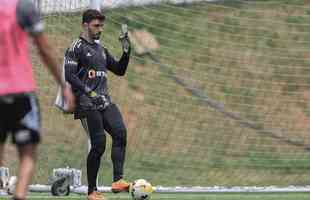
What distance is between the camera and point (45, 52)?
698cm

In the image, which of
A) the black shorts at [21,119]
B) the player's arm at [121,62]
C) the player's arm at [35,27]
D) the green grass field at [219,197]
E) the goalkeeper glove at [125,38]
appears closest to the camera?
the player's arm at [35,27]

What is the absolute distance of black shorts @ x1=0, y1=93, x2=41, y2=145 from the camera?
23.2 ft

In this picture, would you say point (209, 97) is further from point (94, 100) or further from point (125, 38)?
point (94, 100)

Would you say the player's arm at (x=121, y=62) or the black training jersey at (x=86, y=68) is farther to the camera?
the player's arm at (x=121, y=62)

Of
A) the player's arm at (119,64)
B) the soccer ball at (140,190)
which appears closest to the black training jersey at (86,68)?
the player's arm at (119,64)

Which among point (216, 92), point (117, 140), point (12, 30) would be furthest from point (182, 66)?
point (12, 30)

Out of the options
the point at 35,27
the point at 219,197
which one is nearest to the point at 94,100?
the point at 219,197

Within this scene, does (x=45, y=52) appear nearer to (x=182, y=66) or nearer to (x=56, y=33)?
(x=56, y=33)

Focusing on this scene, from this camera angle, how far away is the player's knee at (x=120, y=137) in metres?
11.0

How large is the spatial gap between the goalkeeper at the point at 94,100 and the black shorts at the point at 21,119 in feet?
12.1

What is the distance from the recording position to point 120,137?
1097 cm

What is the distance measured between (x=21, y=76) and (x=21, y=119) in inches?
11.0

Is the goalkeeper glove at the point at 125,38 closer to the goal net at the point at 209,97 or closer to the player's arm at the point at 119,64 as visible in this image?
the player's arm at the point at 119,64

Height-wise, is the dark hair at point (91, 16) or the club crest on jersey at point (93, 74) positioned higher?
the dark hair at point (91, 16)
